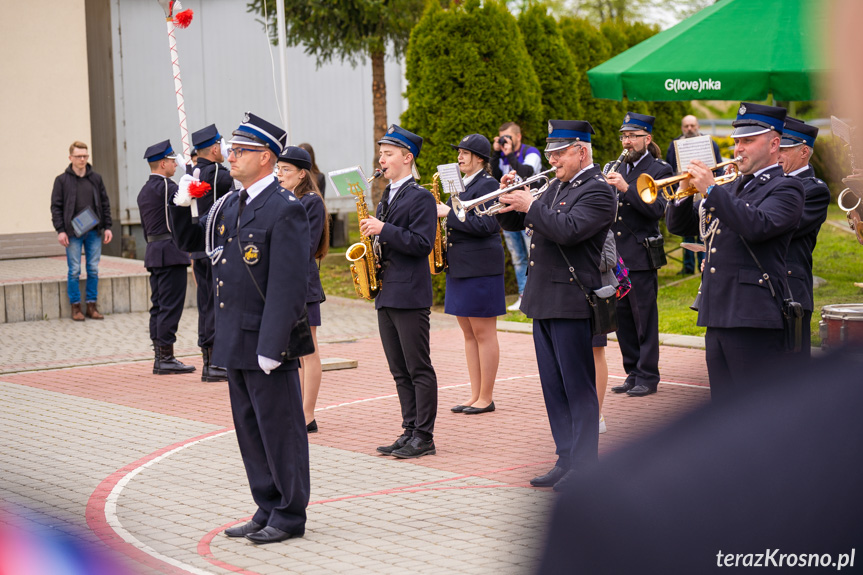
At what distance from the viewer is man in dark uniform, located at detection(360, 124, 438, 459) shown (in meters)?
7.27

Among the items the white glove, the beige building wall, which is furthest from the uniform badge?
the beige building wall

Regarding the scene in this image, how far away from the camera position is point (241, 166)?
5594mm

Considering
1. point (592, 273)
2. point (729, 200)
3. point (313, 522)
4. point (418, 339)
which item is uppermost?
point (729, 200)

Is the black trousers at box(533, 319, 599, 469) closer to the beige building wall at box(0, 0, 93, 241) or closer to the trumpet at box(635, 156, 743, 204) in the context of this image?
the trumpet at box(635, 156, 743, 204)

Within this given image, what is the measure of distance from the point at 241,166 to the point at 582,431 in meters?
2.42

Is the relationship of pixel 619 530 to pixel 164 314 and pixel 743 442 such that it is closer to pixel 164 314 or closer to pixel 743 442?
pixel 743 442

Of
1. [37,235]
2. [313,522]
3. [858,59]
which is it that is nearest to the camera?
[858,59]

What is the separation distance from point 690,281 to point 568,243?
10142mm

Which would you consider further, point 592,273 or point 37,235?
point 37,235

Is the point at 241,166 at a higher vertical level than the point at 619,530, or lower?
higher

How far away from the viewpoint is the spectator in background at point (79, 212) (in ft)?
46.3

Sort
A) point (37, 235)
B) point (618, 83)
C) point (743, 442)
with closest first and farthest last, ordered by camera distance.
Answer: point (743, 442) → point (618, 83) → point (37, 235)

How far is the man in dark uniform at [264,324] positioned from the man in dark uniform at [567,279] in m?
1.46

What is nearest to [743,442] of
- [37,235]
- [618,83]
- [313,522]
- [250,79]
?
[313,522]
